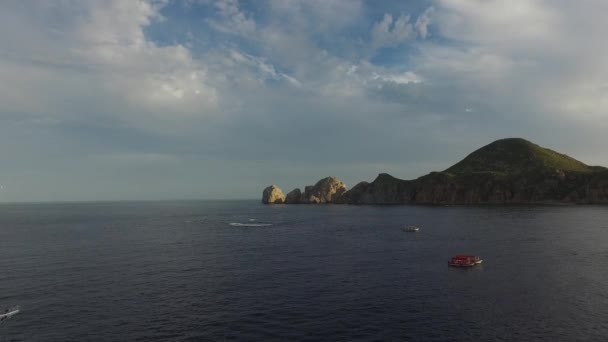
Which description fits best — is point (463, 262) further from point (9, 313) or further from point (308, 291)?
point (9, 313)

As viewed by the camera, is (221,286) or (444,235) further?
(444,235)

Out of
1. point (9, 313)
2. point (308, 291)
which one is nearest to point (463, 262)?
point (308, 291)

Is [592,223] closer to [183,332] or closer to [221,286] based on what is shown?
[221,286]

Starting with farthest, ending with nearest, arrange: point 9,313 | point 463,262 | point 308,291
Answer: point 463,262
point 308,291
point 9,313

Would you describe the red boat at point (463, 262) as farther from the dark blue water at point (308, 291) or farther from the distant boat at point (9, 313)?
the distant boat at point (9, 313)

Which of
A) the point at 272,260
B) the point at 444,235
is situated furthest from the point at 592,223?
the point at 272,260

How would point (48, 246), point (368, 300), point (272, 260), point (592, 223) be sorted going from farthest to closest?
point (592, 223), point (48, 246), point (272, 260), point (368, 300)
